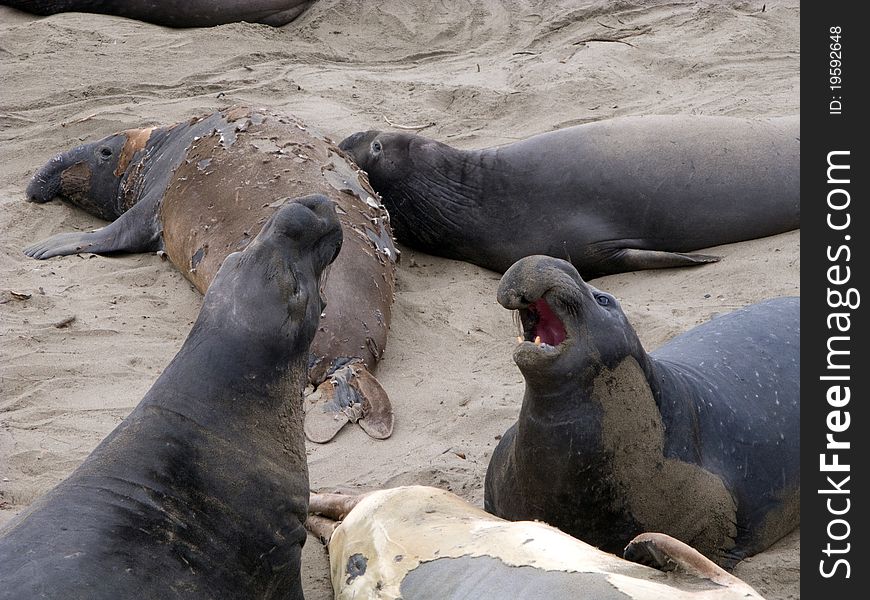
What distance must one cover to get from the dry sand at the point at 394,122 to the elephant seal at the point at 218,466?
0.48 m

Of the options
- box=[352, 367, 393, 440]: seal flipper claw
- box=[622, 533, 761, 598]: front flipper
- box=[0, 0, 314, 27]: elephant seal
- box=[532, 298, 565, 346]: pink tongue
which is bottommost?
box=[352, 367, 393, 440]: seal flipper claw

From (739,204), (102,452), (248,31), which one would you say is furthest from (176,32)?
(102,452)

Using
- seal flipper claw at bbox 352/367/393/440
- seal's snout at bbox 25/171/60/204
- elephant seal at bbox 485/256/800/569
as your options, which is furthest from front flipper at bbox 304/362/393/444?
seal's snout at bbox 25/171/60/204

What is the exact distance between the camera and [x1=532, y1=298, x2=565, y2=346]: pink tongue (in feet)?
10.9

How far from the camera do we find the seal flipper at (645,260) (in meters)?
5.96

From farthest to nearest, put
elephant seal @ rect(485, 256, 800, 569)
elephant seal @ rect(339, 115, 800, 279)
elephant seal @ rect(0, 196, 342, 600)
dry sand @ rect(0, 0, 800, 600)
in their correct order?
elephant seal @ rect(339, 115, 800, 279)
dry sand @ rect(0, 0, 800, 600)
elephant seal @ rect(485, 256, 800, 569)
elephant seal @ rect(0, 196, 342, 600)

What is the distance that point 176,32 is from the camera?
31.0 feet

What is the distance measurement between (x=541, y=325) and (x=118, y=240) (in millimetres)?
3401

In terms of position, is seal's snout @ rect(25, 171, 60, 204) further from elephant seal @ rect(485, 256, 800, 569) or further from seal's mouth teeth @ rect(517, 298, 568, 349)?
seal's mouth teeth @ rect(517, 298, 568, 349)

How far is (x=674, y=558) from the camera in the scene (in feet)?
8.87

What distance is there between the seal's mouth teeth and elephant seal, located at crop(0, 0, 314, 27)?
6.97 m
